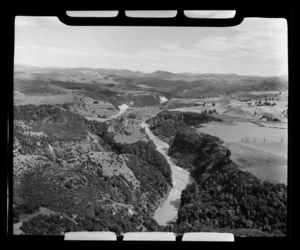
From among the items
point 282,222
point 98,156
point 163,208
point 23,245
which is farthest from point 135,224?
point 282,222

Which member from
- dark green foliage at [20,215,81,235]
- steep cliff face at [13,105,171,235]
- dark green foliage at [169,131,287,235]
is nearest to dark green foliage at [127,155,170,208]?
steep cliff face at [13,105,171,235]

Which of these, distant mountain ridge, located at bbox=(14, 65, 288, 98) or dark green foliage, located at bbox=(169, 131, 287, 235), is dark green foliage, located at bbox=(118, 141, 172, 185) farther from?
distant mountain ridge, located at bbox=(14, 65, 288, 98)

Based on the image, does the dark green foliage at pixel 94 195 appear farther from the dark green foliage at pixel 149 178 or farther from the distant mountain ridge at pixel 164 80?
the distant mountain ridge at pixel 164 80

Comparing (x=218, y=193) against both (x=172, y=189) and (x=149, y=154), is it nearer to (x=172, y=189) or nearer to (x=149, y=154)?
(x=172, y=189)

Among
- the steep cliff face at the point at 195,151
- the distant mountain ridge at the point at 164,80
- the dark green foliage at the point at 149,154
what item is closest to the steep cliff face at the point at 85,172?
the dark green foliage at the point at 149,154

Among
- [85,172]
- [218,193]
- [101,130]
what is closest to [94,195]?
[85,172]
